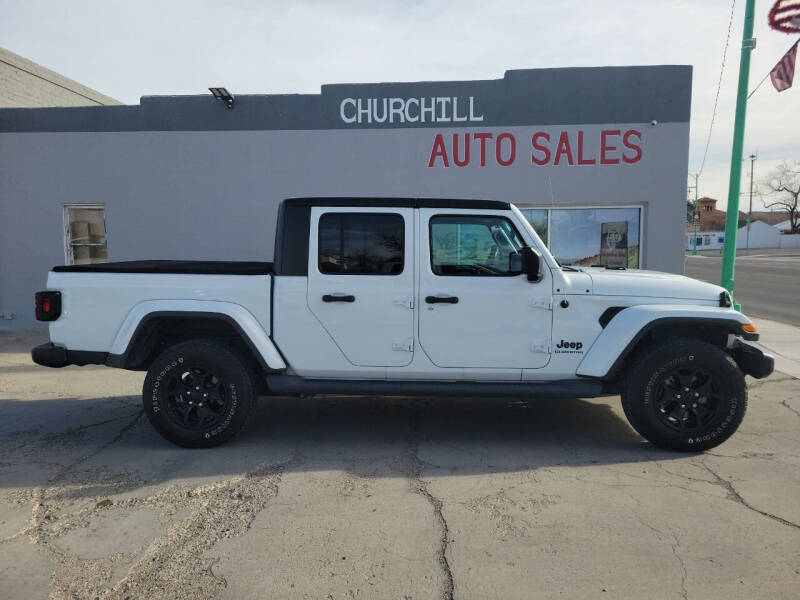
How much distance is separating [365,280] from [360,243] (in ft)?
1.06

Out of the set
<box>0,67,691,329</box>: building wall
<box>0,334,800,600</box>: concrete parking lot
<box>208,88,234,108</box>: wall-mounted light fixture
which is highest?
<box>208,88,234,108</box>: wall-mounted light fixture

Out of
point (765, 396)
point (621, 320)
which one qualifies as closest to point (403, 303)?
point (621, 320)

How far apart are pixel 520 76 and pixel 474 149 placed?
4.63 ft

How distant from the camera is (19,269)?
10.4 metres

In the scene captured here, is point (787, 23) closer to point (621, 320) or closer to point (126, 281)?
point (621, 320)

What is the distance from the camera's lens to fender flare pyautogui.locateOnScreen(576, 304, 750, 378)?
4.34 m

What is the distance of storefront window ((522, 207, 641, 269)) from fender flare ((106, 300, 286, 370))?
6389 millimetres

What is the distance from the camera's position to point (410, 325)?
451 centimetres

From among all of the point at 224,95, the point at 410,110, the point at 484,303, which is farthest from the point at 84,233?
the point at 484,303

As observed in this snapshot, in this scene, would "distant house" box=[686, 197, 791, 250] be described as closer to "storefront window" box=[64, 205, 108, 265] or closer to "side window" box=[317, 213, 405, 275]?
"storefront window" box=[64, 205, 108, 265]

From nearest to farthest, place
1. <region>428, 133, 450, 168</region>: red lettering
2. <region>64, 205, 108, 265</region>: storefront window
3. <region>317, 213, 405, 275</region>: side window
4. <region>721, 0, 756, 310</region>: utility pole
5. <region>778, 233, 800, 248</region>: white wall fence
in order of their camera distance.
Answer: <region>317, 213, 405, 275</region>: side window < <region>721, 0, 756, 310</region>: utility pole < <region>428, 133, 450, 168</region>: red lettering < <region>64, 205, 108, 265</region>: storefront window < <region>778, 233, 800, 248</region>: white wall fence

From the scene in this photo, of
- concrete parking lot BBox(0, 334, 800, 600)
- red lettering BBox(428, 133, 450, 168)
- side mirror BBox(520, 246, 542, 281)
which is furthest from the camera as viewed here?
red lettering BBox(428, 133, 450, 168)

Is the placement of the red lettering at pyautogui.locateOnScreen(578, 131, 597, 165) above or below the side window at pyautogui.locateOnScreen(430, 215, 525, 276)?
above

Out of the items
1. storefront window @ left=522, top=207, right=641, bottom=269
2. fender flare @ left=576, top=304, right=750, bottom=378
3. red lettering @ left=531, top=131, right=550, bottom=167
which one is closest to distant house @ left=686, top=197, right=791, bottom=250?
storefront window @ left=522, top=207, right=641, bottom=269
